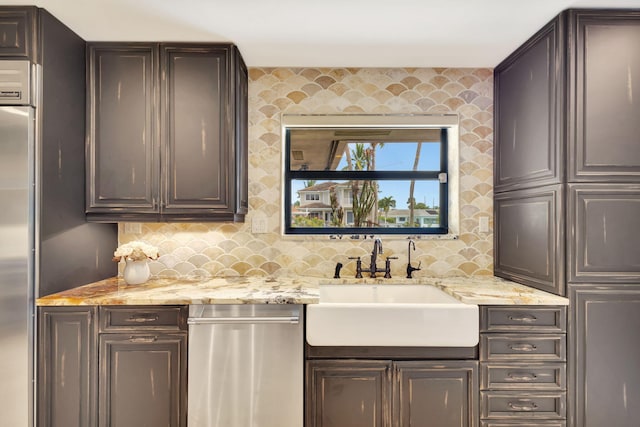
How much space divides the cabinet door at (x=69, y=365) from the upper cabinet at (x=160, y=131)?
2.00ft

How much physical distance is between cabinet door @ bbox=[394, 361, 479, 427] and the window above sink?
1.03m

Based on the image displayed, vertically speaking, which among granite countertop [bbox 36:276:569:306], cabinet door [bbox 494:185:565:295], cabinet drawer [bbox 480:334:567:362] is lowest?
cabinet drawer [bbox 480:334:567:362]

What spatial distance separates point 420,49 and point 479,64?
51 centimetres

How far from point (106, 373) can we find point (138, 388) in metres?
0.18

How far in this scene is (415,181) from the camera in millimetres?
2670

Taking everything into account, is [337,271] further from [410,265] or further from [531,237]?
[531,237]

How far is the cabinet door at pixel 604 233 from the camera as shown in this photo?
176cm

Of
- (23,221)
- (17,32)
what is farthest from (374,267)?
(17,32)

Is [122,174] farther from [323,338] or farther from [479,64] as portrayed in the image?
[479,64]

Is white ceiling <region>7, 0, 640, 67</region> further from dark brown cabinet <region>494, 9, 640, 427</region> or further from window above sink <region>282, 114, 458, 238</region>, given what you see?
window above sink <region>282, 114, 458, 238</region>

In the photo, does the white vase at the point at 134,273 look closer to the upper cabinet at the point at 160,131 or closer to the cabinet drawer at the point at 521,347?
the upper cabinet at the point at 160,131

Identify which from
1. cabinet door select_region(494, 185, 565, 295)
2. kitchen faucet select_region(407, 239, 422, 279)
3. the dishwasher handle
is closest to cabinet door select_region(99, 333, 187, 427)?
the dishwasher handle

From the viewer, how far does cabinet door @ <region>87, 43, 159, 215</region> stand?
2.14 metres

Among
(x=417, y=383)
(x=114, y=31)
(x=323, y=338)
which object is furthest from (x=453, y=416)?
(x=114, y=31)
